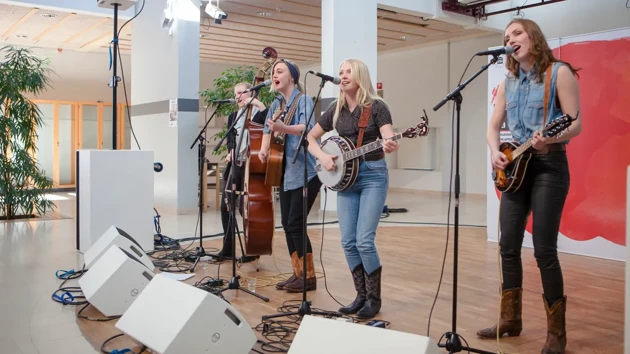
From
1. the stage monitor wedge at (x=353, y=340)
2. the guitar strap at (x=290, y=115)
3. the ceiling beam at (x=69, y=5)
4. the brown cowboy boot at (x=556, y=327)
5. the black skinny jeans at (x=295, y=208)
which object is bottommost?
the brown cowboy boot at (x=556, y=327)

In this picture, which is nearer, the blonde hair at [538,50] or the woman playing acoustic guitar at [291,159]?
the blonde hair at [538,50]

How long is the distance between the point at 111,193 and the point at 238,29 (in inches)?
252

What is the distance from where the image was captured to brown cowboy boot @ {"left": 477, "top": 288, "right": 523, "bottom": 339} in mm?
3004

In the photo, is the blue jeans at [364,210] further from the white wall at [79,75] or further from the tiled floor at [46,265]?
the white wall at [79,75]

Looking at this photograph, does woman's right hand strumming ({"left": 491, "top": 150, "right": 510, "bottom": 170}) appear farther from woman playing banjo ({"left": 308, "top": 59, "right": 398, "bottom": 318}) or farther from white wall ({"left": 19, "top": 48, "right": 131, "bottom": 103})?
white wall ({"left": 19, "top": 48, "right": 131, "bottom": 103})

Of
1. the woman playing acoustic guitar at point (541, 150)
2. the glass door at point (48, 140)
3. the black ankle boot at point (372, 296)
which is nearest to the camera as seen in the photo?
the woman playing acoustic guitar at point (541, 150)

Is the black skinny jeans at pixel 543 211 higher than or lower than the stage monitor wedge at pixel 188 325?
higher

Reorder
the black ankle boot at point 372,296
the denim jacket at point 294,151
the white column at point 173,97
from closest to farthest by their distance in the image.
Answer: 1. the black ankle boot at point 372,296
2. the denim jacket at point 294,151
3. the white column at point 173,97

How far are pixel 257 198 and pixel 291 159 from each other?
46cm

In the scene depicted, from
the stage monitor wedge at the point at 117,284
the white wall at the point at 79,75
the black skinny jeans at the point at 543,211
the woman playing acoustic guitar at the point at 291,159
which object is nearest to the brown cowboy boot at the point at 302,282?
the woman playing acoustic guitar at the point at 291,159

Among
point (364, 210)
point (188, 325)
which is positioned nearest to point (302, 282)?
point (364, 210)

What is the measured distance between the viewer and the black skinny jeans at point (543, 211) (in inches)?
107

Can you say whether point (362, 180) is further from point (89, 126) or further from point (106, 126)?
point (106, 126)

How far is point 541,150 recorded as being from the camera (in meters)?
2.72
